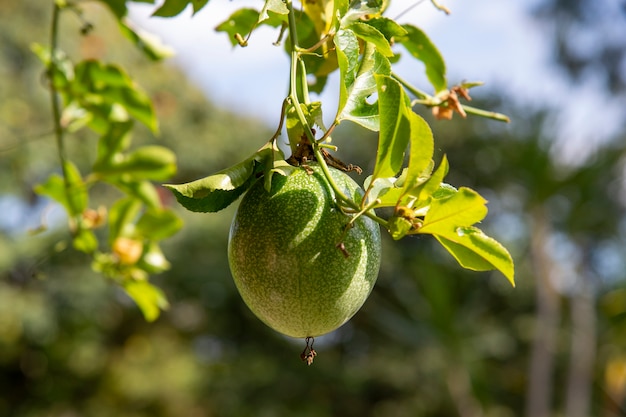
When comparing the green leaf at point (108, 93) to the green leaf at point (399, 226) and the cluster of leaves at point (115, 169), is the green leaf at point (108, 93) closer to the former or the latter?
the cluster of leaves at point (115, 169)

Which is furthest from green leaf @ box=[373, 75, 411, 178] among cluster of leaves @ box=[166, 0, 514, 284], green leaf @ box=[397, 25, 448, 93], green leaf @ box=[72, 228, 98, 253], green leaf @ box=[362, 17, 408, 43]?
green leaf @ box=[72, 228, 98, 253]

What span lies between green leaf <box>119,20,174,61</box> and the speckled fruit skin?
43 cm

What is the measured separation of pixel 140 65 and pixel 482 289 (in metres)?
5.37

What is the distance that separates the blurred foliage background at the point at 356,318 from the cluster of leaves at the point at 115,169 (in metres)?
4.75

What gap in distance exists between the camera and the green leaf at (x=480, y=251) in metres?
0.45

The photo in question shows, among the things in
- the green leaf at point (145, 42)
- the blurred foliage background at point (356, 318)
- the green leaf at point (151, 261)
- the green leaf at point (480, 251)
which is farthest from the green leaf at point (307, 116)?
the blurred foliage background at point (356, 318)

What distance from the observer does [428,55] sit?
64cm

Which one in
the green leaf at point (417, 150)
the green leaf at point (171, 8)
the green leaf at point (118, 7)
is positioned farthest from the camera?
the green leaf at point (118, 7)

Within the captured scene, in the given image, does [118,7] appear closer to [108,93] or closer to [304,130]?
[108,93]

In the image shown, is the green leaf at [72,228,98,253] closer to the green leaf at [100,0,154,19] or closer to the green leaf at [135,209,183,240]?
the green leaf at [135,209,183,240]

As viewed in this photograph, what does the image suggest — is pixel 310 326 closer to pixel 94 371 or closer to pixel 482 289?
pixel 94 371

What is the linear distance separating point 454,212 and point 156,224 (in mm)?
642

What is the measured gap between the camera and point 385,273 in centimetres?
915

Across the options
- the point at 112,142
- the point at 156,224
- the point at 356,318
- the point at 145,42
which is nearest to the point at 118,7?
the point at 145,42
